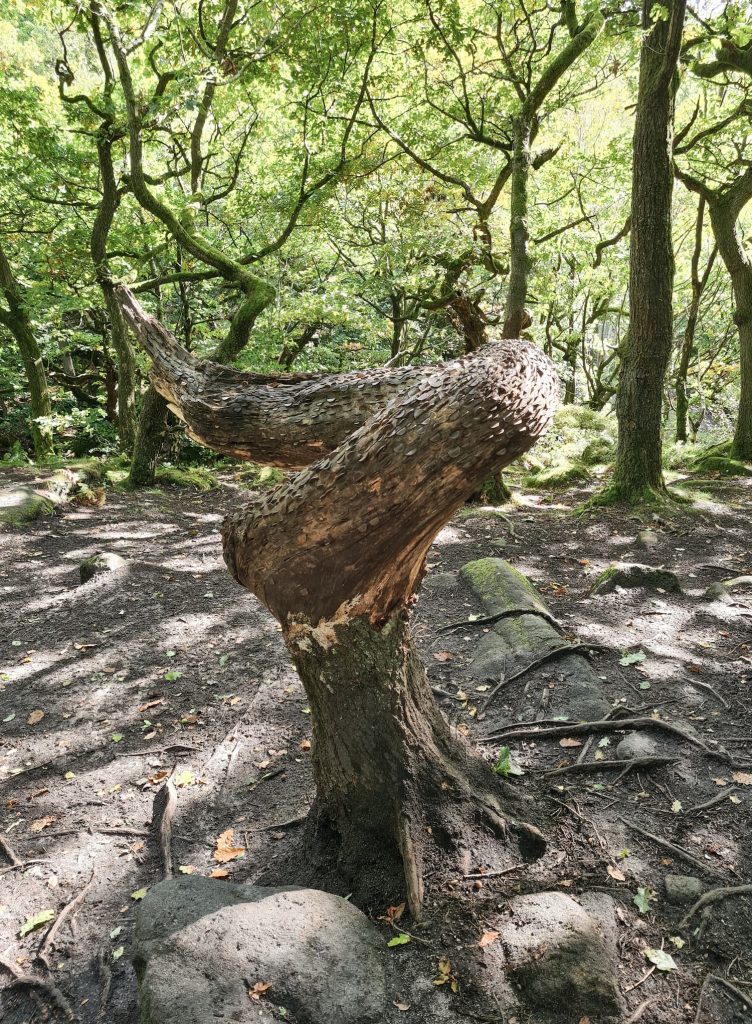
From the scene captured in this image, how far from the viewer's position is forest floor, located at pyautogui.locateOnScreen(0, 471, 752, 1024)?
2.50 meters

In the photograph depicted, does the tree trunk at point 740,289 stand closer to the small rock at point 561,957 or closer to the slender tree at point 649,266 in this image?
the slender tree at point 649,266

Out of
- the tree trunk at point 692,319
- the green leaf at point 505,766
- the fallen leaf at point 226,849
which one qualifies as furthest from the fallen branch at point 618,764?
the tree trunk at point 692,319

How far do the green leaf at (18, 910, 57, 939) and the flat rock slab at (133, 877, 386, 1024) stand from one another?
79 centimetres

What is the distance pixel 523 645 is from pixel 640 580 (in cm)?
185

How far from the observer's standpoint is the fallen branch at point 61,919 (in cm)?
264

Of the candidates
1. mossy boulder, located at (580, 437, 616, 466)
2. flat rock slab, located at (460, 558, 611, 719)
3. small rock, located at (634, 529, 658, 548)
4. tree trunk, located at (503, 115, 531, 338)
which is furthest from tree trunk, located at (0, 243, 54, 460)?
small rock, located at (634, 529, 658, 548)

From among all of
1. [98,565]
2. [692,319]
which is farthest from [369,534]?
[692,319]

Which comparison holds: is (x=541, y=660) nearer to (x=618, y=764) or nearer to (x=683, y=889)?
(x=618, y=764)

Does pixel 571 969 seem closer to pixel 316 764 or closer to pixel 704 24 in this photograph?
pixel 316 764

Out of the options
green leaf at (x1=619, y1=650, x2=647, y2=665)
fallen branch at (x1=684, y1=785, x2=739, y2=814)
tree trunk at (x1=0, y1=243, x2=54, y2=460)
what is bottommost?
fallen branch at (x1=684, y1=785, x2=739, y2=814)

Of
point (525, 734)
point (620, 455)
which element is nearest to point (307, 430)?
point (525, 734)

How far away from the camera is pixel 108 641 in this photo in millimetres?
5598

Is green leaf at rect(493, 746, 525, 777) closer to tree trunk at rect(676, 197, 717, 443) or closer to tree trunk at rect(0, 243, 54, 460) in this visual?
tree trunk at rect(0, 243, 54, 460)

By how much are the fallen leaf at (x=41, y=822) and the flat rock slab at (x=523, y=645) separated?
2728 mm
